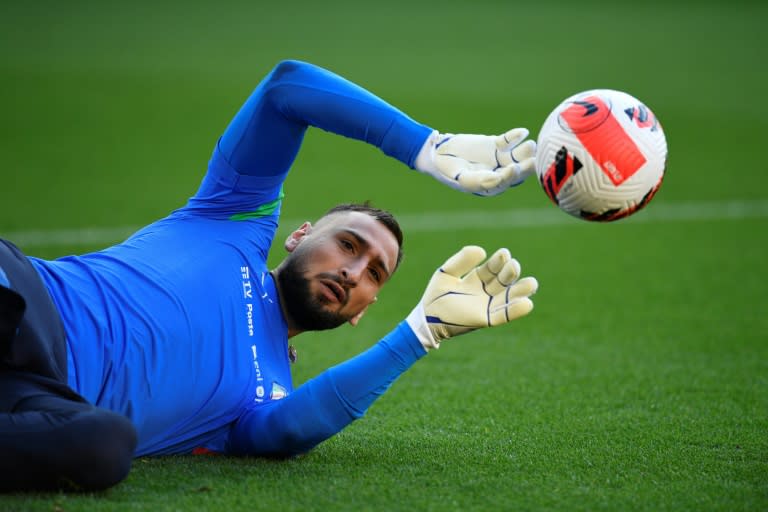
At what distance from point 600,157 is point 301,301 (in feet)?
4.17

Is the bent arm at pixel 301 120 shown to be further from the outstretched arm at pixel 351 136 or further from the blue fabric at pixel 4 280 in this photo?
the blue fabric at pixel 4 280

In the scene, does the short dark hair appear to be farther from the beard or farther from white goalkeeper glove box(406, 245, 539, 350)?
white goalkeeper glove box(406, 245, 539, 350)

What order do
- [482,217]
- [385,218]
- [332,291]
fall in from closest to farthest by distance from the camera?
[332,291], [385,218], [482,217]

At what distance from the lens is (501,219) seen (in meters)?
10.7

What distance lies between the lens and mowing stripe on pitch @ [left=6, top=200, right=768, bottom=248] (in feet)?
30.3

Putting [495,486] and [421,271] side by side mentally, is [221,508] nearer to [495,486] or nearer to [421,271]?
[495,486]

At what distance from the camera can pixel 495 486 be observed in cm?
347

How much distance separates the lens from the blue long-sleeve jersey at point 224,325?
3.55 m

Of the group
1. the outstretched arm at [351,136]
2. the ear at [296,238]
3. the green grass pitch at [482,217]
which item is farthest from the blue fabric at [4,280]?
the ear at [296,238]

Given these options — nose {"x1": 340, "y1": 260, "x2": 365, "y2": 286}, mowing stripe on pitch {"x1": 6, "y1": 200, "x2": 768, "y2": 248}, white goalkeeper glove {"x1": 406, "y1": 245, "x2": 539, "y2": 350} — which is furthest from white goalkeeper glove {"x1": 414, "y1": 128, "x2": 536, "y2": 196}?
mowing stripe on pitch {"x1": 6, "y1": 200, "x2": 768, "y2": 248}

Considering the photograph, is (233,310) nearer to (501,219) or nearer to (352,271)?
(352,271)

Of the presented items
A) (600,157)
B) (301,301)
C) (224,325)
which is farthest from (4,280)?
(600,157)

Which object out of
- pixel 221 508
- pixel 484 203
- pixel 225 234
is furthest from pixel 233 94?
pixel 221 508

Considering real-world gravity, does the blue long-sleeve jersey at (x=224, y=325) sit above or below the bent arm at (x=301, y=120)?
below
